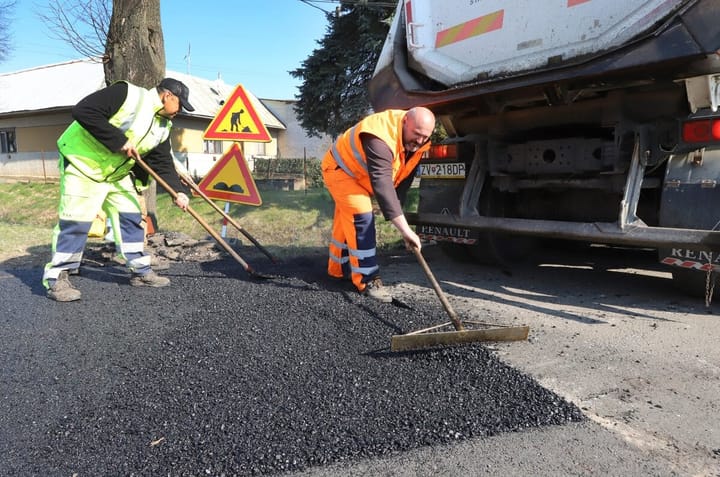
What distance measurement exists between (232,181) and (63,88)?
19084mm

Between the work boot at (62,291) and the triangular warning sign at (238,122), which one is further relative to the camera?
the triangular warning sign at (238,122)

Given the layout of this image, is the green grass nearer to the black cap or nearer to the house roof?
the black cap

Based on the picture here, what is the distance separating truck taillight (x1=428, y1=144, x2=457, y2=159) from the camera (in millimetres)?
4234

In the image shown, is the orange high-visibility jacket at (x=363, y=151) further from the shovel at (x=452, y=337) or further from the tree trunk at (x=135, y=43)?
the tree trunk at (x=135, y=43)

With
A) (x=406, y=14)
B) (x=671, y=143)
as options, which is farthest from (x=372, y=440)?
(x=406, y=14)

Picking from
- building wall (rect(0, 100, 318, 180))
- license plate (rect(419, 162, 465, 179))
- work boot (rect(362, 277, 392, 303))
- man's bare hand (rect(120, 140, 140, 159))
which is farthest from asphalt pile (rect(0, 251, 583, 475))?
building wall (rect(0, 100, 318, 180))

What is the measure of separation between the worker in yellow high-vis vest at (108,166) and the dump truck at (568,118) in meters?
1.78

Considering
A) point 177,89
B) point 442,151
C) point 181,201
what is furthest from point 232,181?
point 442,151

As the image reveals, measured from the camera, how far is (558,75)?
119 inches

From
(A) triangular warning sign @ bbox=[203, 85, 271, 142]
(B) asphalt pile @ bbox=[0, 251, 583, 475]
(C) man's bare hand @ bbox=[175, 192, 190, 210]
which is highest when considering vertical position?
(A) triangular warning sign @ bbox=[203, 85, 271, 142]

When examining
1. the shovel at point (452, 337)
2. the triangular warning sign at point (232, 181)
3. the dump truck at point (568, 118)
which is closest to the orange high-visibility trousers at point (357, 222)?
the dump truck at point (568, 118)

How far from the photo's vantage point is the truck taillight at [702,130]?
288 centimetres

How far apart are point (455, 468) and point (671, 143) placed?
8.40ft

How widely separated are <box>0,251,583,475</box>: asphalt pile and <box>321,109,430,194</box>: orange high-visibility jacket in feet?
3.02
